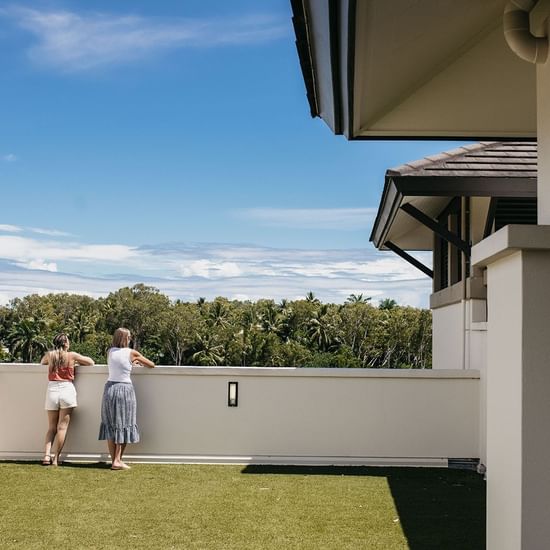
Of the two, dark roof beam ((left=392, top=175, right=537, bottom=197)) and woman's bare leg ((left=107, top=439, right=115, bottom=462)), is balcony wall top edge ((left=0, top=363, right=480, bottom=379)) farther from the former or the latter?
dark roof beam ((left=392, top=175, right=537, bottom=197))

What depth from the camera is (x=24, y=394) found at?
33.3 feet

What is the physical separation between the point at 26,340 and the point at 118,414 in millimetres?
95779

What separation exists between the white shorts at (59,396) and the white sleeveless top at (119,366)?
554mm

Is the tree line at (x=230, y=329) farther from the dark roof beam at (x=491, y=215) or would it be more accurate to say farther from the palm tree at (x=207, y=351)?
the dark roof beam at (x=491, y=215)

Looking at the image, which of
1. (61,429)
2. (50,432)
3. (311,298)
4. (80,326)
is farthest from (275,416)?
(311,298)

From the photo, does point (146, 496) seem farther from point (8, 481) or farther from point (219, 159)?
point (219, 159)

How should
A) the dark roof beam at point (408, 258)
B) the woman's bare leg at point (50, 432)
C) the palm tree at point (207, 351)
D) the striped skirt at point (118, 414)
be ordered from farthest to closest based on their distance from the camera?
Answer: the palm tree at point (207, 351) < the dark roof beam at point (408, 258) < the woman's bare leg at point (50, 432) < the striped skirt at point (118, 414)

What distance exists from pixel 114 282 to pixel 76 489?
372 ft

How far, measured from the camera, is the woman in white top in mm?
9531

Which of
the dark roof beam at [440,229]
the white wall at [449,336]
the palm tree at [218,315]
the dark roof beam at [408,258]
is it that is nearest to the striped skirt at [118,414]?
the dark roof beam at [440,229]

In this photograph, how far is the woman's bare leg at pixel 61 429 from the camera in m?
9.70

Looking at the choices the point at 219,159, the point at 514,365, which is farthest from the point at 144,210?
the point at 514,365

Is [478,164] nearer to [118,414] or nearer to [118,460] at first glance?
[118,414]

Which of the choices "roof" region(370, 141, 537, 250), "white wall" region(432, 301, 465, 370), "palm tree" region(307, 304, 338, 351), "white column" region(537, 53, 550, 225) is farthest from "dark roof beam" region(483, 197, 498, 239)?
"palm tree" region(307, 304, 338, 351)
